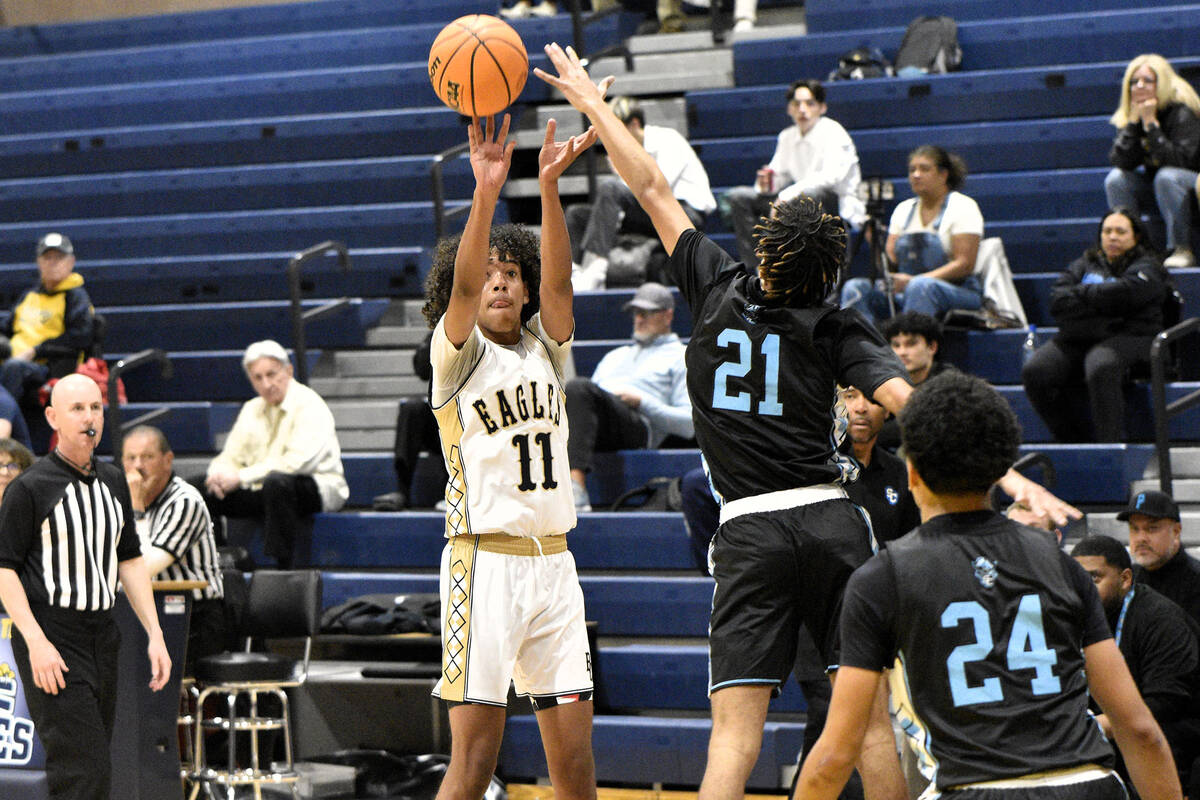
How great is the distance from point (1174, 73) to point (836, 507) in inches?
226

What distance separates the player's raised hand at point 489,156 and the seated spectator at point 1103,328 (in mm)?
4117

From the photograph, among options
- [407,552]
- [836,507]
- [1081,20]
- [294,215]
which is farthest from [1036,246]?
[836,507]

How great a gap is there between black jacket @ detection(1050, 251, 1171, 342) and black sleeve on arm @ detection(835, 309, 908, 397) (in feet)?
12.8

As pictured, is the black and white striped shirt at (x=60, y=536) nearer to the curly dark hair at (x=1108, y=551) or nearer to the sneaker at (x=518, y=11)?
the curly dark hair at (x=1108, y=551)

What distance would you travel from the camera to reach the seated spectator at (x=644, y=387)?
7.99 metres

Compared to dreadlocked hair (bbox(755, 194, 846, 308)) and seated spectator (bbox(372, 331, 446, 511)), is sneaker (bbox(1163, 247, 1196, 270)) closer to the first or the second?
seated spectator (bbox(372, 331, 446, 511))

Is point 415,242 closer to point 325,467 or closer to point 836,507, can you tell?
point 325,467

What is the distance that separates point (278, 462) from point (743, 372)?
4.85 metres

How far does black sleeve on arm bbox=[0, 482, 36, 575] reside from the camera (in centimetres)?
539

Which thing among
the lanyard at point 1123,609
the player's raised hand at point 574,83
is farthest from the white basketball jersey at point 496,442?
the lanyard at point 1123,609

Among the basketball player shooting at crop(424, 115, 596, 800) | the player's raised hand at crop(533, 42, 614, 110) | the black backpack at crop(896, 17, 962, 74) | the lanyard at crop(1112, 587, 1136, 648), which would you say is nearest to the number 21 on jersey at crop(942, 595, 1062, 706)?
the basketball player shooting at crop(424, 115, 596, 800)

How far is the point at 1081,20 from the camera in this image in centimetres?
992

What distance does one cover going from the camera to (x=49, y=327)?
943 centimetres

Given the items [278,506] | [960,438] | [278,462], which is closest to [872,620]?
[960,438]
